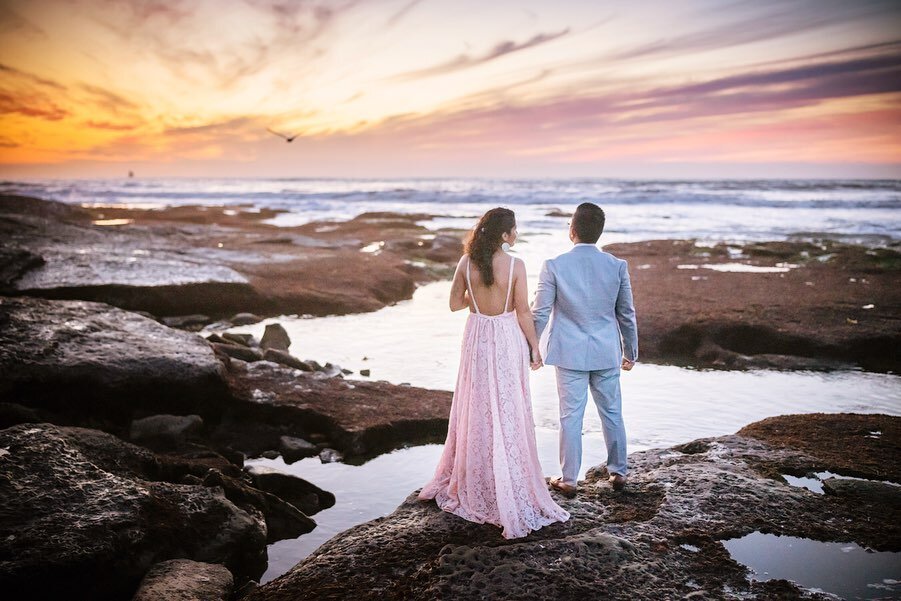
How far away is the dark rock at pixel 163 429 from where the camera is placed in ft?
20.4

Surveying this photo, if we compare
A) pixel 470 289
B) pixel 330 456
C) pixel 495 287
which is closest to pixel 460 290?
pixel 470 289

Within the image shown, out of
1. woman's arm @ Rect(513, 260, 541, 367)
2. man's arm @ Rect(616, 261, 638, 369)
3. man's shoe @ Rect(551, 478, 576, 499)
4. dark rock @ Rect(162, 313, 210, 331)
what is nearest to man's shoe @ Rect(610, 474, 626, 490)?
man's shoe @ Rect(551, 478, 576, 499)

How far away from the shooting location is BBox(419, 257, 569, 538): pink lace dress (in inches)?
171

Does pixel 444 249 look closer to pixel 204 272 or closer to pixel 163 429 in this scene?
pixel 204 272

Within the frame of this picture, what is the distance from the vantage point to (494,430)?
4.43 m

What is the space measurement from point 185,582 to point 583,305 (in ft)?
10.6

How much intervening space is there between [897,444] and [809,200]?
52.0 m

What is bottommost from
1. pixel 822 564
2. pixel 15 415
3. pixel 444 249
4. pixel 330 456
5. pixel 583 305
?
pixel 330 456

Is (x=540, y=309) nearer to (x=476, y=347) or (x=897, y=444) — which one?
(x=476, y=347)

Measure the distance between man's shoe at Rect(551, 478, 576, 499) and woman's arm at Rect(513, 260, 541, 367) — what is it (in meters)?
0.96

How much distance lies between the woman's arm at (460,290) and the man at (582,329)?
1.90 feet

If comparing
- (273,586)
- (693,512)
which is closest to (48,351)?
(273,586)

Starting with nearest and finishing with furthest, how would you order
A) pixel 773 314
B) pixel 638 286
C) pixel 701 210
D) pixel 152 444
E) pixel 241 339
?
1. pixel 152 444
2. pixel 241 339
3. pixel 773 314
4. pixel 638 286
5. pixel 701 210

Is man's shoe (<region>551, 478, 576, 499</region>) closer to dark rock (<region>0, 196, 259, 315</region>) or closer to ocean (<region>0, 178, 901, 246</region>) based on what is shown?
dark rock (<region>0, 196, 259, 315</region>)
